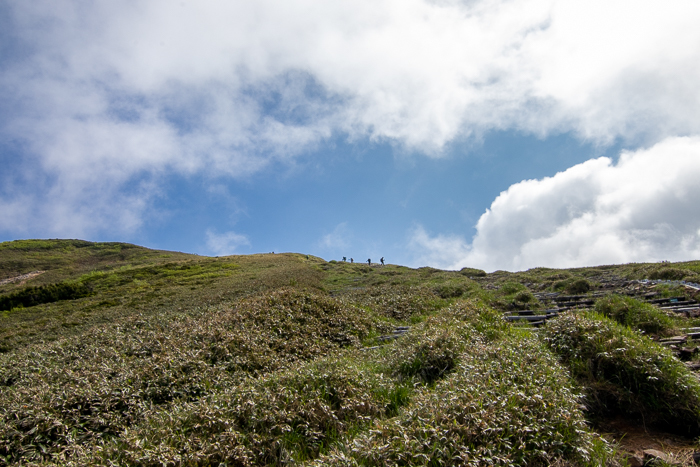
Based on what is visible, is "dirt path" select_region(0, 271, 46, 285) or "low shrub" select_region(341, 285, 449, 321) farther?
"dirt path" select_region(0, 271, 46, 285)

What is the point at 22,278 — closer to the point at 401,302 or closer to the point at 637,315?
the point at 401,302

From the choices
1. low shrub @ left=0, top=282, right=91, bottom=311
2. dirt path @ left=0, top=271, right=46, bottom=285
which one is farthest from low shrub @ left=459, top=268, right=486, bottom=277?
dirt path @ left=0, top=271, right=46, bottom=285

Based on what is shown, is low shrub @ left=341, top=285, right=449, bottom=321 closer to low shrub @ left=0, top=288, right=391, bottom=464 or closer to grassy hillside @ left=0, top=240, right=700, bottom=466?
low shrub @ left=0, top=288, right=391, bottom=464

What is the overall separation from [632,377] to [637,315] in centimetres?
473

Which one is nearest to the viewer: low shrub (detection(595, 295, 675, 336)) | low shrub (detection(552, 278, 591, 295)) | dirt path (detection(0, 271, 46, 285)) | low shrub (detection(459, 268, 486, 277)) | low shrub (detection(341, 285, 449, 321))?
low shrub (detection(595, 295, 675, 336))

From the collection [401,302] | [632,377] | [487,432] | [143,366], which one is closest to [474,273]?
[401,302]

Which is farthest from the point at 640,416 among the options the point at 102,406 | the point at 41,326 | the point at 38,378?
the point at 41,326

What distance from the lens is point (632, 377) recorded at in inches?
274

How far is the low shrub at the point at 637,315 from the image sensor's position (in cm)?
988

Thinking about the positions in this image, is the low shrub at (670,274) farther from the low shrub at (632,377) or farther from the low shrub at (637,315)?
the low shrub at (632,377)

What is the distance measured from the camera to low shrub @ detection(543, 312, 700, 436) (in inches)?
247

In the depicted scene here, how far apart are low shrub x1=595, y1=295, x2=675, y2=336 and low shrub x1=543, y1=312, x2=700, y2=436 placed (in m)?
2.28

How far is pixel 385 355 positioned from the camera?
34.8ft

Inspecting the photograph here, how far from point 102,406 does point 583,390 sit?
407 inches
